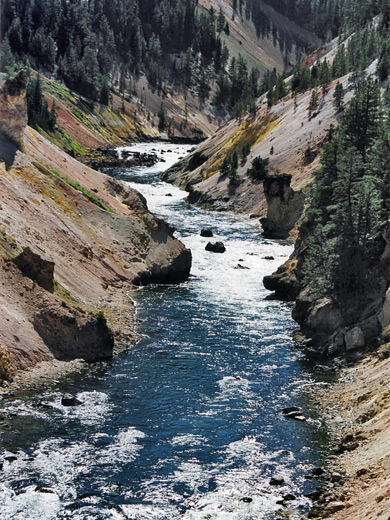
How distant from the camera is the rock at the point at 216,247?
79.8m

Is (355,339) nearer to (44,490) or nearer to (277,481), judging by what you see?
(277,481)

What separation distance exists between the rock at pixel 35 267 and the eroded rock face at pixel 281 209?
47.6m

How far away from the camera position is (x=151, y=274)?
217 feet

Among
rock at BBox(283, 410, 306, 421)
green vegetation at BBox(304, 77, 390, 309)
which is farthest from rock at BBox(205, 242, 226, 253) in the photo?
rock at BBox(283, 410, 306, 421)

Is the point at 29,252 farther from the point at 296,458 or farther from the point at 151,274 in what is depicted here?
the point at 296,458

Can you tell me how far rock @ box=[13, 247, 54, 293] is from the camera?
47969mm

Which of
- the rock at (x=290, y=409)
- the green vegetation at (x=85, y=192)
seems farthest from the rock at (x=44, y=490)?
the green vegetation at (x=85, y=192)

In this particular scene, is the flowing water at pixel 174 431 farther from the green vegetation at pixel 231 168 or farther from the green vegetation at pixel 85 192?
the green vegetation at pixel 231 168

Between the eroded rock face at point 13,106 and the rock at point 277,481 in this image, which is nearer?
the rock at point 277,481

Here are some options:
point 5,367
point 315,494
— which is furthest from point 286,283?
point 315,494

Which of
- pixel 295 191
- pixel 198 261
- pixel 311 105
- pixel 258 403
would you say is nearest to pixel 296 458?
pixel 258 403

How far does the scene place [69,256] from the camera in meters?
59.5

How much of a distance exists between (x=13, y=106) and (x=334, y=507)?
165 feet

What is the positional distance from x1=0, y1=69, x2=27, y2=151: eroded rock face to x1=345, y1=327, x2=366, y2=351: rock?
3760 centimetres
